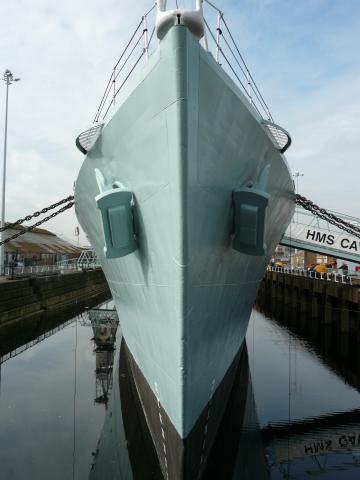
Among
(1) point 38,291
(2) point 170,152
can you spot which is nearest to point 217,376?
(2) point 170,152

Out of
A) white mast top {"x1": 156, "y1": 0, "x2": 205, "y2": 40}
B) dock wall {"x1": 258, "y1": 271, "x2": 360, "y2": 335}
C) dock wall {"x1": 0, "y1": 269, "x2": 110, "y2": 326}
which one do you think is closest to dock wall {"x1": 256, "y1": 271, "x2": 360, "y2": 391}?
dock wall {"x1": 258, "y1": 271, "x2": 360, "y2": 335}

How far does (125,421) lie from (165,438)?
6.07 feet

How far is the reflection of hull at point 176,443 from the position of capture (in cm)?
444

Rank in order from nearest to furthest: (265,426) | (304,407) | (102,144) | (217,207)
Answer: (217,207) → (102,144) → (265,426) → (304,407)

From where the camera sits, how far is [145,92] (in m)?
3.92

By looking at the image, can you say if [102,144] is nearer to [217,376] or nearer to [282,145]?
[282,145]

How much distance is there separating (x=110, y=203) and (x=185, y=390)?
89.0 inches

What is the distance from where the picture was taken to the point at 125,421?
634 cm

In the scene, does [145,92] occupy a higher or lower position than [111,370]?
higher

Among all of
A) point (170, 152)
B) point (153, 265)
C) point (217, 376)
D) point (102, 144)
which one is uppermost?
point (102, 144)

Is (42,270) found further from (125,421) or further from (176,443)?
(176,443)

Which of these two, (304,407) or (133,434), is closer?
(133,434)

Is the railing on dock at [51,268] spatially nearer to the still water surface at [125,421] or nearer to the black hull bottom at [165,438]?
the still water surface at [125,421]

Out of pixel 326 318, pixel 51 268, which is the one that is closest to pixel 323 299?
pixel 326 318
